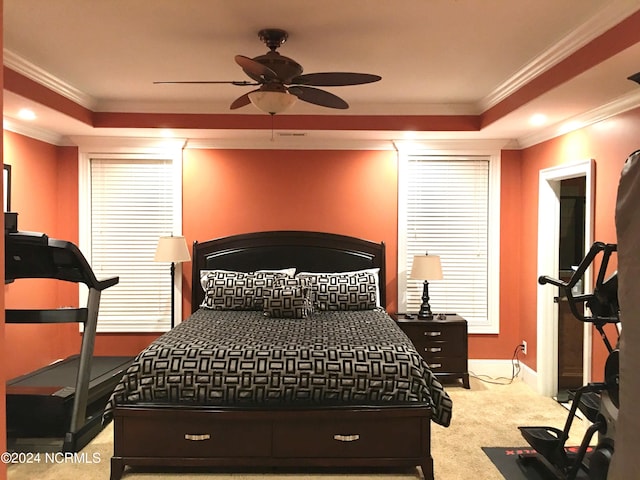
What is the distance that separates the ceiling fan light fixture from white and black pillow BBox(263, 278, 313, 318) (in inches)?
70.8

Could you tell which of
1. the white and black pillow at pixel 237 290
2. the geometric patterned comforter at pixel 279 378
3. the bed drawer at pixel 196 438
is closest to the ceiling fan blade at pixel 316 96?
the geometric patterned comforter at pixel 279 378

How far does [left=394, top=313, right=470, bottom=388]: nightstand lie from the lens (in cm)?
466

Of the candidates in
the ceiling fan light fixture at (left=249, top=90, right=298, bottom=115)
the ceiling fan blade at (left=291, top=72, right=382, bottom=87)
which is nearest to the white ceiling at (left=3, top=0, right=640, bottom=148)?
the ceiling fan blade at (left=291, top=72, right=382, bottom=87)

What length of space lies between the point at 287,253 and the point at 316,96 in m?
2.17

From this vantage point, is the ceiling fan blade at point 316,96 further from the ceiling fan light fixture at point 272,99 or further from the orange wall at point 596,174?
the orange wall at point 596,174

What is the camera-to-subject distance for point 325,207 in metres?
5.14

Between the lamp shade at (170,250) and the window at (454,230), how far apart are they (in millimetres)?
2171

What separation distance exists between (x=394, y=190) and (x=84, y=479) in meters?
3.62

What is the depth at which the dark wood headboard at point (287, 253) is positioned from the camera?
4977mm

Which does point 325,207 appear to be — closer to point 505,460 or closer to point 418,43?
point 418,43

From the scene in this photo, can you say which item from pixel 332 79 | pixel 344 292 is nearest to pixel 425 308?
pixel 344 292

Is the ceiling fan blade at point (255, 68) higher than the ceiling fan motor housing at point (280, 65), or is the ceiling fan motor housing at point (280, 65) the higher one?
the ceiling fan motor housing at point (280, 65)

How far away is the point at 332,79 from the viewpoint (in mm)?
2797

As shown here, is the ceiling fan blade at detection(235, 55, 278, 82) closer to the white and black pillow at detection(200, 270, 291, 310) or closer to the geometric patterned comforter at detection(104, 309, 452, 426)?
the geometric patterned comforter at detection(104, 309, 452, 426)
